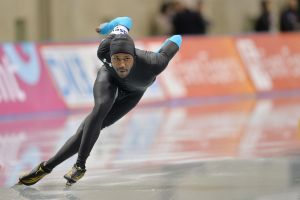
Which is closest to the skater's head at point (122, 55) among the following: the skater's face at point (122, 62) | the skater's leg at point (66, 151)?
the skater's face at point (122, 62)

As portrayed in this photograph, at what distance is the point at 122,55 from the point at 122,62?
0.06 meters

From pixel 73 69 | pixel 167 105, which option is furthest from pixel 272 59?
pixel 73 69

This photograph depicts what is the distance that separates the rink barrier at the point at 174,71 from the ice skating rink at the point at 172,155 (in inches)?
22.0

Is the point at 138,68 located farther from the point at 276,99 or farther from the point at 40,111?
the point at 276,99

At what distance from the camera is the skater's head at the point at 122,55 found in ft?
24.6

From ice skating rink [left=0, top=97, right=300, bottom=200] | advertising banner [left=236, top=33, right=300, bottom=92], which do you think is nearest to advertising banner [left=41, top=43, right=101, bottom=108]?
ice skating rink [left=0, top=97, right=300, bottom=200]

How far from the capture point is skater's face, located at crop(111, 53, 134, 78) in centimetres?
751

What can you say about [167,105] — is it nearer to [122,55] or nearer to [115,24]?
[115,24]

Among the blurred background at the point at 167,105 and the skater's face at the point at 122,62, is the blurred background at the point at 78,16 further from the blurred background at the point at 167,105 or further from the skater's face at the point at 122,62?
the skater's face at the point at 122,62

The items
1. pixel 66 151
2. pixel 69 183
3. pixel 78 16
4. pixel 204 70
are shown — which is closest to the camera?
pixel 69 183

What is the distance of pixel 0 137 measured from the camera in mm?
12938

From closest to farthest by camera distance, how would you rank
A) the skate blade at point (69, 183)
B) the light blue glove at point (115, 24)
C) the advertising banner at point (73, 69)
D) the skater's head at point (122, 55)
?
the skater's head at point (122, 55), the skate blade at point (69, 183), the light blue glove at point (115, 24), the advertising banner at point (73, 69)

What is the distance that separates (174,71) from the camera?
64.2 ft

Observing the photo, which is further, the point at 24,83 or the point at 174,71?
the point at 174,71
